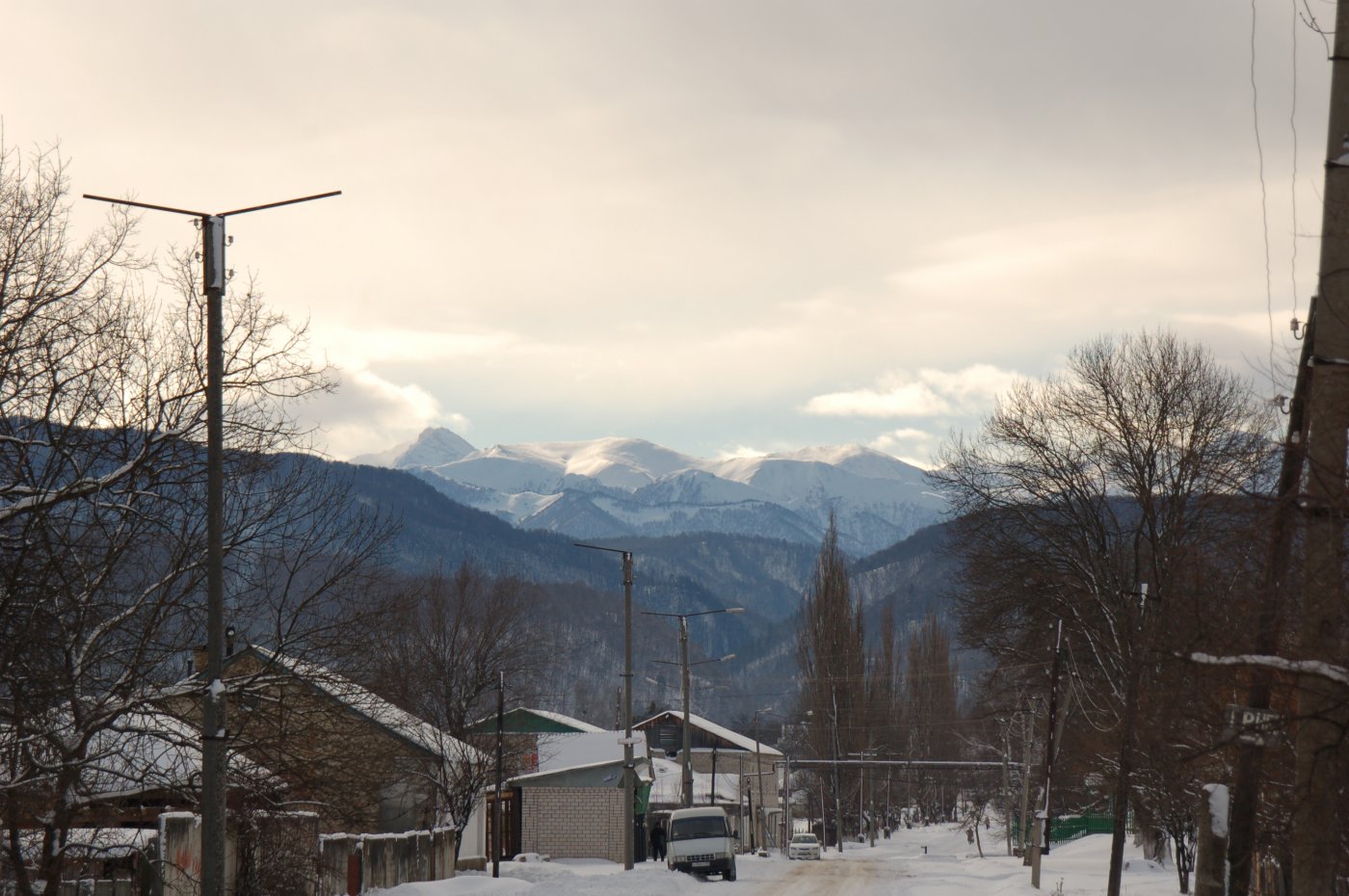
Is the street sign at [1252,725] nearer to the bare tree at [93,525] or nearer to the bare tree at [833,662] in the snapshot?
the bare tree at [93,525]

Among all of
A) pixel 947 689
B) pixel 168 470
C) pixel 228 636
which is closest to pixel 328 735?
pixel 228 636

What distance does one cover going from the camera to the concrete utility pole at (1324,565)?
850 cm

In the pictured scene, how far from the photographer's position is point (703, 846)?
142 ft

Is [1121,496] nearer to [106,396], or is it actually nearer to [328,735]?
[328,735]

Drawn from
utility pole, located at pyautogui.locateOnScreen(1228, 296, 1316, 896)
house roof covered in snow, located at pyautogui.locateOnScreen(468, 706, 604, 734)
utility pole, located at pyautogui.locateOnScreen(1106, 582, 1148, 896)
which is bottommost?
house roof covered in snow, located at pyautogui.locateOnScreen(468, 706, 604, 734)

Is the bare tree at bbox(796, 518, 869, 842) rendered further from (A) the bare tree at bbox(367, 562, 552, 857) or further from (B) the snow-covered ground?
(B) the snow-covered ground

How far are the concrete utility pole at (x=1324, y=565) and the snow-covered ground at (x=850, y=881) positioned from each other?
23900 millimetres

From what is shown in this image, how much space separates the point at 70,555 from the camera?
720 inches

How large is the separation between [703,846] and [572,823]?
23858 mm

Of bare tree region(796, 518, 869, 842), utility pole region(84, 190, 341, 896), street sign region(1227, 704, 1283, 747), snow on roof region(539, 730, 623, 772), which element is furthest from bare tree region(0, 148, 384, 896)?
bare tree region(796, 518, 869, 842)

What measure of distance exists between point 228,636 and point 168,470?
3765 mm

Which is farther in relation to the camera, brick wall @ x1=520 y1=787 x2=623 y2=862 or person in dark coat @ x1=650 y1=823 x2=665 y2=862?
person in dark coat @ x1=650 y1=823 x2=665 y2=862

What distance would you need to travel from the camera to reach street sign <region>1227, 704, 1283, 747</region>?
9570mm

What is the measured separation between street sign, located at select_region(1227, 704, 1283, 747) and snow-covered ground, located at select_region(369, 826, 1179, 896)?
22.8 metres
